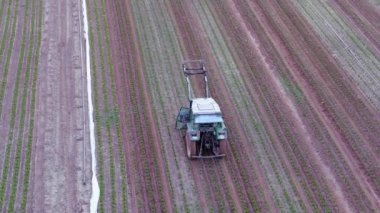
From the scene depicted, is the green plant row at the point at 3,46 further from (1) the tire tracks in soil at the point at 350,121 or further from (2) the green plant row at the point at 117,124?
(1) the tire tracks in soil at the point at 350,121

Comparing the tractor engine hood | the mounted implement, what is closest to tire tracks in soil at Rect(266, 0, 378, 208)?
the mounted implement

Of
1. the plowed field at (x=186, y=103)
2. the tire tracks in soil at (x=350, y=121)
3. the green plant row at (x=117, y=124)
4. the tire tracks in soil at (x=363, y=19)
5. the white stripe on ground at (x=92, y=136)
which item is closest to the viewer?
the white stripe on ground at (x=92, y=136)

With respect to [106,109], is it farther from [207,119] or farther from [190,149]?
[207,119]

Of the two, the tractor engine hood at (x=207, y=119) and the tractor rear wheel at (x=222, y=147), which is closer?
the tractor engine hood at (x=207, y=119)

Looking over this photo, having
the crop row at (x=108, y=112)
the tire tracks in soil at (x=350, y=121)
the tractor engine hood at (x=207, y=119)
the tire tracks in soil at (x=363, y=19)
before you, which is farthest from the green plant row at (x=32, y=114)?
the tire tracks in soil at (x=363, y=19)

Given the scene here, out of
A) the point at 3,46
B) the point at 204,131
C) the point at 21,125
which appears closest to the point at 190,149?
the point at 204,131

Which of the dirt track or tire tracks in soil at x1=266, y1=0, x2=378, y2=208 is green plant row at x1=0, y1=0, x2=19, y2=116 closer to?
the dirt track

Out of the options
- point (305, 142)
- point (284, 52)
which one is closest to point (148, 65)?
point (284, 52)

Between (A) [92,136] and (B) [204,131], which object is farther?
(A) [92,136]

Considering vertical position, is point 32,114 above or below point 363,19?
below
